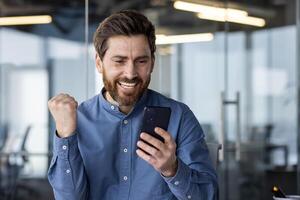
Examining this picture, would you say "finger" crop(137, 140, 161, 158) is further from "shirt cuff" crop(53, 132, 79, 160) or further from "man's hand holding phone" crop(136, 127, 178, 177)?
"shirt cuff" crop(53, 132, 79, 160)

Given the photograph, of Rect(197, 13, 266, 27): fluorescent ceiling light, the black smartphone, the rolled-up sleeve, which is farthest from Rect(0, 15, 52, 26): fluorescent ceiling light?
the black smartphone

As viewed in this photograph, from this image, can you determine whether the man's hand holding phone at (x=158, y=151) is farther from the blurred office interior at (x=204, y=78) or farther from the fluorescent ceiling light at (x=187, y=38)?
the blurred office interior at (x=204, y=78)

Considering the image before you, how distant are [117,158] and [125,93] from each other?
0.17 metres

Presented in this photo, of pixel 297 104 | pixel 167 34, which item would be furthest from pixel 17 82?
pixel 297 104

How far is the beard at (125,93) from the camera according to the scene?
1456 mm

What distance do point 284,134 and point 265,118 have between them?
0.74ft

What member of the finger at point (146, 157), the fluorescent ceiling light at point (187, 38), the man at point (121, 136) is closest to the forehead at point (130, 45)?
the man at point (121, 136)

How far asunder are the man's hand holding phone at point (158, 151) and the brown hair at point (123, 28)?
0.25 metres

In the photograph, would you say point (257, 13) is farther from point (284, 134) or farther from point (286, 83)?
point (284, 134)

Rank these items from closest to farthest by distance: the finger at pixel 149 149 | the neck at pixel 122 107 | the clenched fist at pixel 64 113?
the finger at pixel 149 149 → the clenched fist at pixel 64 113 → the neck at pixel 122 107

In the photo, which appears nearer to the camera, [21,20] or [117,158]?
[117,158]

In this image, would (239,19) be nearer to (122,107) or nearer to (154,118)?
(122,107)

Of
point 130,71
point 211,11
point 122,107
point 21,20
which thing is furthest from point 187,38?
point 130,71

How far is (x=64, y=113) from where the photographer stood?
1424mm
